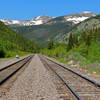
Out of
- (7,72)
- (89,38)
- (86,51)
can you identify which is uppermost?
(89,38)

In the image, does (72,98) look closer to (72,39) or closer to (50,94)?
(50,94)

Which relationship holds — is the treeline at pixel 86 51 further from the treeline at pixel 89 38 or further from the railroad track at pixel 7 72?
the railroad track at pixel 7 72

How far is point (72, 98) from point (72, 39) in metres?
144

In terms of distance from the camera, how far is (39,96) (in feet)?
36.2

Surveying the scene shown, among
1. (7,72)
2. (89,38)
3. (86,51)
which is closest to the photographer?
(7,72)

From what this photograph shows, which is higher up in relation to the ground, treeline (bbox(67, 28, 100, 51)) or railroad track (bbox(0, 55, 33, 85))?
treeline (bbox(67, 28, 100, 51))

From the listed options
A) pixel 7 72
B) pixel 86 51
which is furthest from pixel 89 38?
pixel 7 72

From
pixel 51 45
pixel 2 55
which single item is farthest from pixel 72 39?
pixel 2 55

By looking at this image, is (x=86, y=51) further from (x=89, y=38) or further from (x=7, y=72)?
(x=7, y=72)

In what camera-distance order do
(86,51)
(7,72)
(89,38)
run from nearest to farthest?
(7,72)
(86,51)
(89,38)

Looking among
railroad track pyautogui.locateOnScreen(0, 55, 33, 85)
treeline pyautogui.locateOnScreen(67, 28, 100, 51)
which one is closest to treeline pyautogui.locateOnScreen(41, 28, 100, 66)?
treeline pyautogui.locateOnScreen(67, 28, 100, 51)

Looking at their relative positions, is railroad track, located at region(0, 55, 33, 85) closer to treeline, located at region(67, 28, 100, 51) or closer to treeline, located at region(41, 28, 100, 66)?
treeline, located at region(41, 28, 100, 66)

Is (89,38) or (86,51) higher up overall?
(89,38)

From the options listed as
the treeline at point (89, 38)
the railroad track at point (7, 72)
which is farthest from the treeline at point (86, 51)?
the railroad track at point (7, 72)
